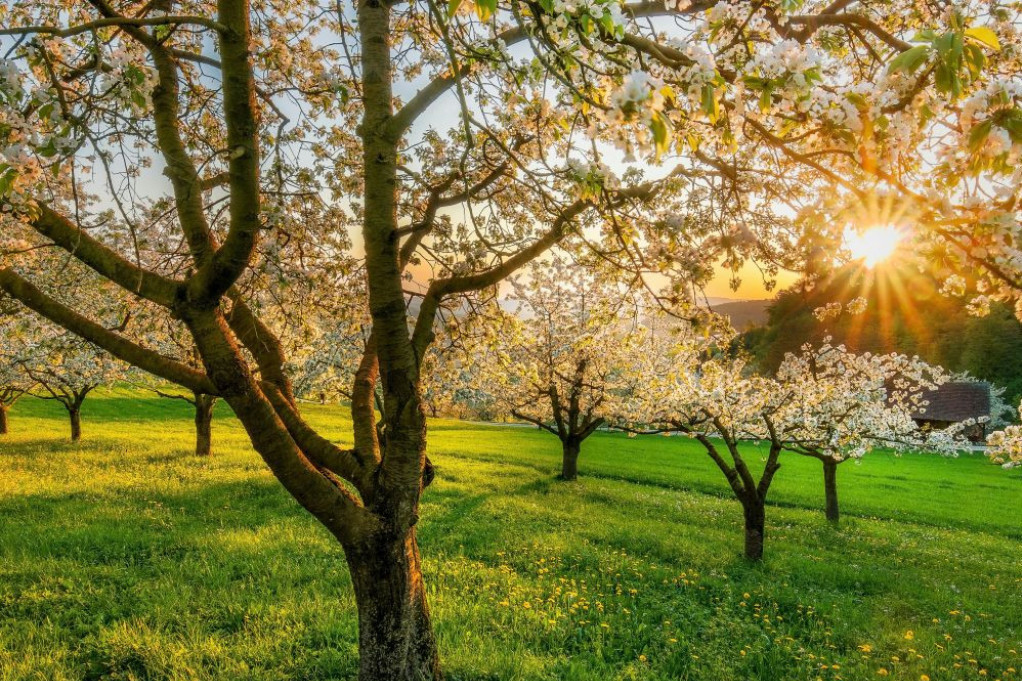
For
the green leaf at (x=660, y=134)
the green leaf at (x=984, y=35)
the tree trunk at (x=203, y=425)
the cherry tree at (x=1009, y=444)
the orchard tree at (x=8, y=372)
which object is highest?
the green leaf at (x=984, y=35)

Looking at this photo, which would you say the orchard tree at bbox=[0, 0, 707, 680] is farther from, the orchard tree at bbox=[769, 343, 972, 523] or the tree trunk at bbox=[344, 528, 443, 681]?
the orchard tree at bbox=[769, 343, 972, 523]

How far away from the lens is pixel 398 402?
433 cm

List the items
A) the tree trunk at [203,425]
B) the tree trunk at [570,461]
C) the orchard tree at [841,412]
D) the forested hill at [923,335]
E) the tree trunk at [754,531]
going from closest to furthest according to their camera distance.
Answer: the tree trunk at [754,531], the orchard tree at [841,412], the tree trunk at [203,425], the tree trunk at [570,461], the forested hill at [923,335]

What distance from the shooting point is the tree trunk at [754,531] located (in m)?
11.8

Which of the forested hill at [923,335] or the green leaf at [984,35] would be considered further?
the forested hill at [923,335]

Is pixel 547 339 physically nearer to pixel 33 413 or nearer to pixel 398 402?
pixel 398 402

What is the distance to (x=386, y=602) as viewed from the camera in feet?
14.8

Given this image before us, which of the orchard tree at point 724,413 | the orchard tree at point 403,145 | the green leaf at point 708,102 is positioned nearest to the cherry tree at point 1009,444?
the orchard tree at point 724,413

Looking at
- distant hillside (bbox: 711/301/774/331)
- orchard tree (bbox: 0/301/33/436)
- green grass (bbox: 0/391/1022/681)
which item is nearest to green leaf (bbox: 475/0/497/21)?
distant hillside (bbox: 711/301/774/331)

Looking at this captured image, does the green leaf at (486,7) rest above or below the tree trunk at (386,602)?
above

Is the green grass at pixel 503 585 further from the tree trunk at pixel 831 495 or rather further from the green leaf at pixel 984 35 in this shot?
the green leaf at pixel 984 35

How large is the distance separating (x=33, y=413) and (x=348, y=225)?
136 ft

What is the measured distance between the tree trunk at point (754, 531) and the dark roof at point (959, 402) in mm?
54185

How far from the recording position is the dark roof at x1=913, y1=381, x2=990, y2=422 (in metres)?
52.8
